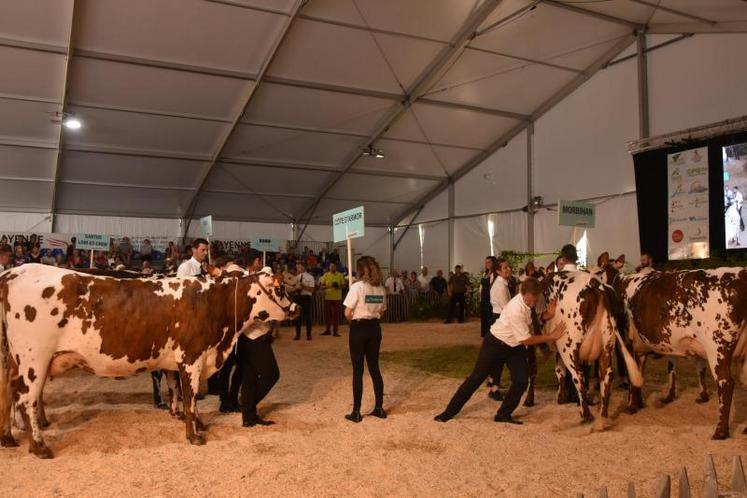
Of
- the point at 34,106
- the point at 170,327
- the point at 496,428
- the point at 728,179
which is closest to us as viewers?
the point at 170,327

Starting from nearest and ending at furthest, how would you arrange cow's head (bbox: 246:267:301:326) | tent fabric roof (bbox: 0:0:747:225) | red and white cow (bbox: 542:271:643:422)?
cow's head (bbox: 246:267:301:326), red and white cow (bbox: 542:271:643:422), tent fabric roof (bbox: 0:0:747:225)

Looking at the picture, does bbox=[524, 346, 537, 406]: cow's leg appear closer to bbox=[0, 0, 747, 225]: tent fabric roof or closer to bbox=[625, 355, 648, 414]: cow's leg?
bbox=[625, 355, 648, 414]: cow's leg

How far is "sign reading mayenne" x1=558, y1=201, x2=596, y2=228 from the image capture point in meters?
10.8

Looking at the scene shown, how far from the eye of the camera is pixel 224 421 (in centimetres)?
593

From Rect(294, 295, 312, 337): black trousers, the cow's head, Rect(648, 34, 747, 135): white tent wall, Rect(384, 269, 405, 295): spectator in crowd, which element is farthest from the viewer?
Rect(384, 269, 405, 295): spectator in crowd

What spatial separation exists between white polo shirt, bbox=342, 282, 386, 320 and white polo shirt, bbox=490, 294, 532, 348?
50.8 inches

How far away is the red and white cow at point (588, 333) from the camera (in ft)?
19.2

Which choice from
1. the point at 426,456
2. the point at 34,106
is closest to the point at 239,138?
the point at 34,106

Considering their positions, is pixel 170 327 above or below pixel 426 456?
above

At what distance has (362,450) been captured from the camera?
16.5 ft

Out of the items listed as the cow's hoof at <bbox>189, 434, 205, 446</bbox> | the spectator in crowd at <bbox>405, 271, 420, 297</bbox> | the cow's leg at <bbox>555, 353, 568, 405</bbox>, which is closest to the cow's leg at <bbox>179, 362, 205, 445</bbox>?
the cow's hoof at <bbox>189, 434, 205, 446</bbox>

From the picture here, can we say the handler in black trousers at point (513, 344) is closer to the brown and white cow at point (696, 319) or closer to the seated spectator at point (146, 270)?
the brown and white cow at point (696, 319)

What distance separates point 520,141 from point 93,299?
17.8m

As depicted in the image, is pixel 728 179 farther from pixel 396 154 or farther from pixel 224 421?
pixel 224 421
